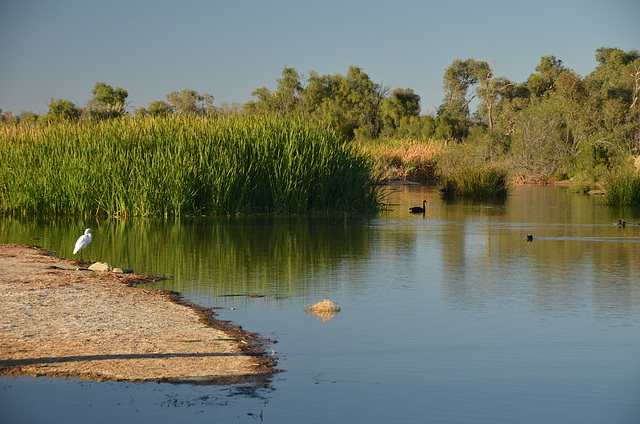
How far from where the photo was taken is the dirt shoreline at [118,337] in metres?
5.95

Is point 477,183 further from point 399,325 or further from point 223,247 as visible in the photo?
point 399,325

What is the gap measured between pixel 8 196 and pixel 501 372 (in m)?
20.2

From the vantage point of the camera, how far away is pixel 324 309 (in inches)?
334

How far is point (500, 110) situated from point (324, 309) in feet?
229

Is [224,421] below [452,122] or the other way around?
below

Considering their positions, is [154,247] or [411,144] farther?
[411,144]

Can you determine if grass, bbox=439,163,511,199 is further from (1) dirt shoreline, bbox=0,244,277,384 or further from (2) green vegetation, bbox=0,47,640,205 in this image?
(1) dirt shoreline, bbox=0,244,277,384

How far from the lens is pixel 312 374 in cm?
599

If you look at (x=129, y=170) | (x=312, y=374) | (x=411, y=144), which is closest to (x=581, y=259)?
(x=312, y=374)

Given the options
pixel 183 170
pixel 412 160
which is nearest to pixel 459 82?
pixel 412 160

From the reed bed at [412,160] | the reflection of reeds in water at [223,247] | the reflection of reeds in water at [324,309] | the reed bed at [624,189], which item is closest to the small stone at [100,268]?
the reflection of reeds in water at [223,247]

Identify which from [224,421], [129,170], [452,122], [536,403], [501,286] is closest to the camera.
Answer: [224,421]

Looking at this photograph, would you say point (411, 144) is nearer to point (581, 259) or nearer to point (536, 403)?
point (581, 259)

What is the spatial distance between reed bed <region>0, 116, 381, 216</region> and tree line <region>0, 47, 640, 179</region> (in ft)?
9.50
